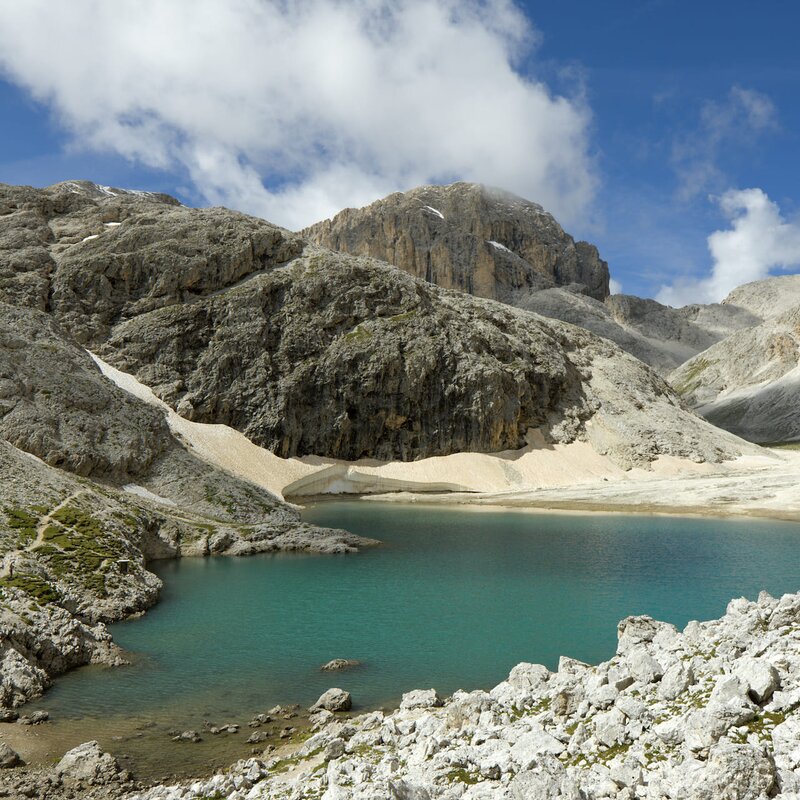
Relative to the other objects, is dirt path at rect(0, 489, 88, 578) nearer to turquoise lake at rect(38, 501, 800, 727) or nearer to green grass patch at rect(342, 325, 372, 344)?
turquoise lake at rect(38, 501, 800, 727)

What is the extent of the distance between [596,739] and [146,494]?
5165 centimetres

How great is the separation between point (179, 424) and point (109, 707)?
76.5 metres

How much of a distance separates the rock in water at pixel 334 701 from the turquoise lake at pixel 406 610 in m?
0.91

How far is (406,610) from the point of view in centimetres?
3366

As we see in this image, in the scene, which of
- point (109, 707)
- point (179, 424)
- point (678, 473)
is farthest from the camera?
point (678, 473)

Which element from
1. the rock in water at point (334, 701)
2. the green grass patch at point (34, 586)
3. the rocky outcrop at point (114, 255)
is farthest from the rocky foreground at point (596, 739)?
the rocky outcrop at point (114, 255)

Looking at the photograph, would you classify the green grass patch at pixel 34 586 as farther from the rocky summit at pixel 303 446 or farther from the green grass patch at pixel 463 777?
the green grass patch at pixel 463 777

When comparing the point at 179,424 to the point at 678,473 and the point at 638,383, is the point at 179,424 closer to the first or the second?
the point at 678,473

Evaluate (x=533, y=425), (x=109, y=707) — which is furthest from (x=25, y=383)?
(x=533, y=425)

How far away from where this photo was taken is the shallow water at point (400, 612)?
22.8 metres

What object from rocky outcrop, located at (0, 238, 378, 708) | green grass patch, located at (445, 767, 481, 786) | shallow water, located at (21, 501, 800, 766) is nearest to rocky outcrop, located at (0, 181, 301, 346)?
rocky outcrop, located at (0, 238, 378, 708)

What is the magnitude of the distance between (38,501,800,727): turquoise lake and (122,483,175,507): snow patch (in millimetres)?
12255

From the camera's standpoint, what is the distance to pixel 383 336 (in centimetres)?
11194

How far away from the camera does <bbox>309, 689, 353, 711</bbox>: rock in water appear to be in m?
20.7
